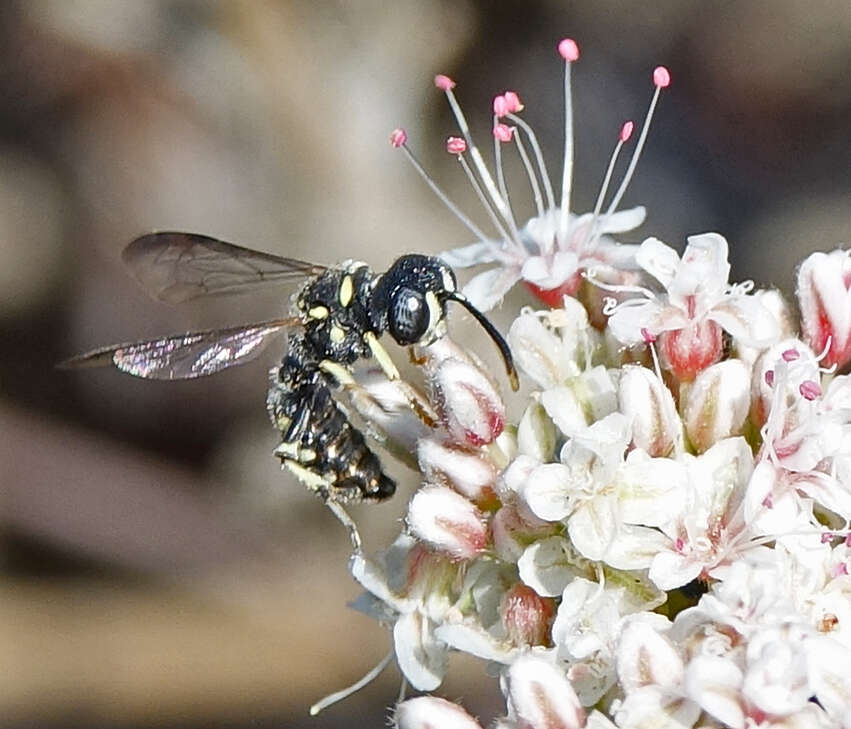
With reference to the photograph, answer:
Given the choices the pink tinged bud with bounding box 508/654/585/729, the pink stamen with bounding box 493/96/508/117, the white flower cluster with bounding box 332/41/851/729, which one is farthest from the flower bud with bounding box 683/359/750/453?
the pink stamen with bounding box 493/96/508/117

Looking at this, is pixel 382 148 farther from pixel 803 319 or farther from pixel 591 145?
pixel 803 319

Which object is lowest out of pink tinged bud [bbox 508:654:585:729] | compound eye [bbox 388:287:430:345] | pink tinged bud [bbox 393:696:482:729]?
pink tinged bud [bbox 508:654:585:729]

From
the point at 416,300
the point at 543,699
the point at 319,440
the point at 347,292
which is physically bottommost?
the point at 543,699

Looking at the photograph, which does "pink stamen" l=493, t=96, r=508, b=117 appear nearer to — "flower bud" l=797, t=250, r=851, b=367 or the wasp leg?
the wasp leg

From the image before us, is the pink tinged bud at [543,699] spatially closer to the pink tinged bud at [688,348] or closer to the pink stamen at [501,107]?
the pink tinged bud at [688,348]

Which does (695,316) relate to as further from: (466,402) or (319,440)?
(319,440)

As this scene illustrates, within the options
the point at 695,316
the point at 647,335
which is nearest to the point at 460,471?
the point at 647,335

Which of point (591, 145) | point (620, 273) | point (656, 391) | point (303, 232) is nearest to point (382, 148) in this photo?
point (303, 232)

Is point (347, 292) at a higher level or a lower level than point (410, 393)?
higher
